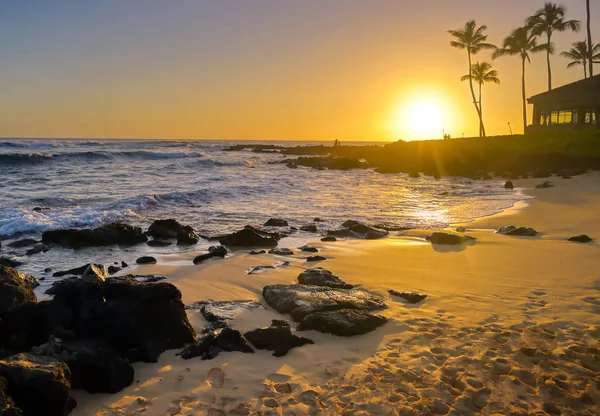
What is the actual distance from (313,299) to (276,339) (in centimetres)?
123

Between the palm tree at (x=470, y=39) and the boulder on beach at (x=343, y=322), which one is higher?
the palm tree at (x=470, y=39)

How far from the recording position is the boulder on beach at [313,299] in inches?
229

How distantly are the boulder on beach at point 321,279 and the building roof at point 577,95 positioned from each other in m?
37.8

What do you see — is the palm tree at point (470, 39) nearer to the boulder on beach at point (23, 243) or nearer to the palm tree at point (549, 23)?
the palm tree at point (549, 23)

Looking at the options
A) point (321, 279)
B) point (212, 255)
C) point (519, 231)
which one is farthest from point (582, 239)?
point (212, 255)

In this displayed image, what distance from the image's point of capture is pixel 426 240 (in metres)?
11.0

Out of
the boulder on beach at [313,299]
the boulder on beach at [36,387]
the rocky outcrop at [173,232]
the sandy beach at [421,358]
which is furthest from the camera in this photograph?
the rocky outcrop at [173,232]

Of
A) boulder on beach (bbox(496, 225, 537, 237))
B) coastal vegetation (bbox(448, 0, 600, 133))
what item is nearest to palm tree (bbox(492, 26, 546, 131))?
coastal vegetation (bbox(448, 0, 600, 133))

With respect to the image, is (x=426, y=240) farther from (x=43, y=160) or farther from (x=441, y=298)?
(x=43, y=160)

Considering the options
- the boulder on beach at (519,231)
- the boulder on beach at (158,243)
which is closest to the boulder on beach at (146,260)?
the boulder on beach at (158,243)

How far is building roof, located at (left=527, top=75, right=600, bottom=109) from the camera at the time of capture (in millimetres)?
36125

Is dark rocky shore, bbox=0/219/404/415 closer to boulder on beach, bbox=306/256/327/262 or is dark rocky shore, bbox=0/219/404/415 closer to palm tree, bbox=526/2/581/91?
boulder on beach, bbox=306/256/327/262

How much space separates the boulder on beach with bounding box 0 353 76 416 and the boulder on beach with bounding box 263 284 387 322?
2.84 m

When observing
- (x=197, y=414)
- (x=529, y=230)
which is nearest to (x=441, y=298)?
(x=197, y=414)
